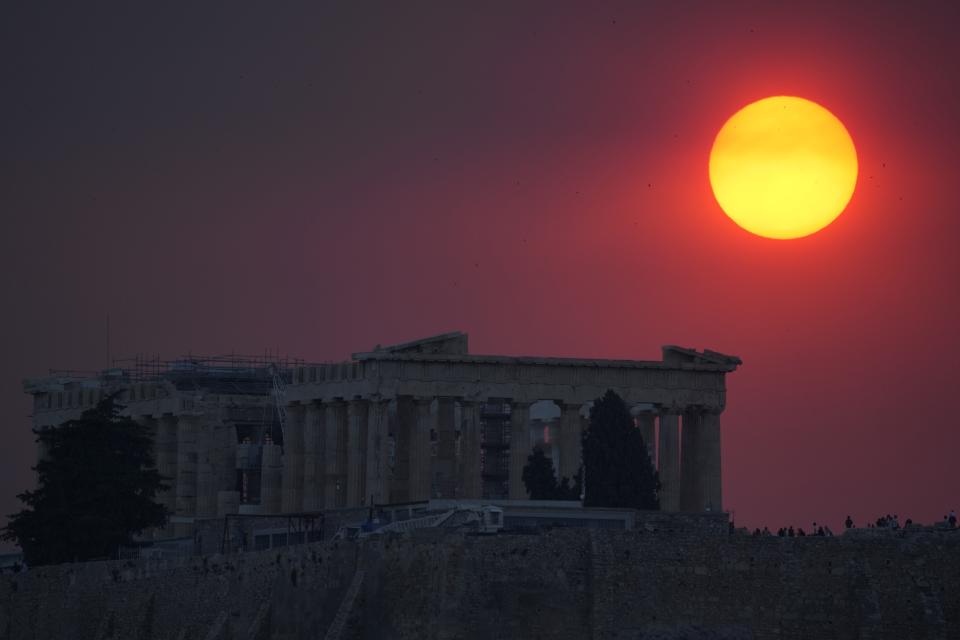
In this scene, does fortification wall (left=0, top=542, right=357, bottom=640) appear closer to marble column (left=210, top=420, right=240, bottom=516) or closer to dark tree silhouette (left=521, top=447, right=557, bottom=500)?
dark tree silhouette (left=521, top=447, right=557, bottom=500)

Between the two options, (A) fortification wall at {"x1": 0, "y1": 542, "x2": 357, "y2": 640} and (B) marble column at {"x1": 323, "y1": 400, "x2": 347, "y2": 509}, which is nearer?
(A) fortification wall at {"x1": 0, "y1": 542, "x2": 357, "y2": 640}

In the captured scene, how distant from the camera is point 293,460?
125 m

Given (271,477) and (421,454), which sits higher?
(421,454)

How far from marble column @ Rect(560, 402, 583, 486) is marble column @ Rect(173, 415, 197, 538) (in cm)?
1947

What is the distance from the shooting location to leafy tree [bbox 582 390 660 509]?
106 m

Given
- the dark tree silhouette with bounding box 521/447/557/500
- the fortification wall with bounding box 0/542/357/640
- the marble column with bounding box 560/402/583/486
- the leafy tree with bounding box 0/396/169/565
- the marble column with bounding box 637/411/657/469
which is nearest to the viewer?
the fortification wall with bounding box 0/542/357/640

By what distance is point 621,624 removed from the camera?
75688 millimetres

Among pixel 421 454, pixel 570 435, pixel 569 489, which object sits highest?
pixel 570 435

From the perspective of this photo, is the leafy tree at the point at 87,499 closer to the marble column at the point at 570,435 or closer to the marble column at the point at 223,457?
the marble column at the point at 570,435

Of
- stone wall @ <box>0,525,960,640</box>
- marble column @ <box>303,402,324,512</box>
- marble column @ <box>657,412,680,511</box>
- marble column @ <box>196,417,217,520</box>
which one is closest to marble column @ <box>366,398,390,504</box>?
marble column @ <box>303,402,324,512</box>

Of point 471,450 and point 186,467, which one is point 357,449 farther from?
point 186,467

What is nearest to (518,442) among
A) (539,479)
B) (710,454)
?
(539,479)

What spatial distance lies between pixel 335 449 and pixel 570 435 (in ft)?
32.1


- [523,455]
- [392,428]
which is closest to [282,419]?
[392,428]
